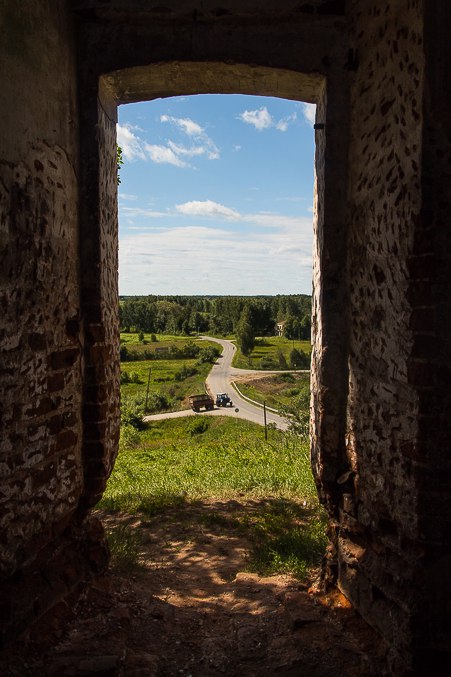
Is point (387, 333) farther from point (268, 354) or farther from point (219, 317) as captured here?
point (219, 317)

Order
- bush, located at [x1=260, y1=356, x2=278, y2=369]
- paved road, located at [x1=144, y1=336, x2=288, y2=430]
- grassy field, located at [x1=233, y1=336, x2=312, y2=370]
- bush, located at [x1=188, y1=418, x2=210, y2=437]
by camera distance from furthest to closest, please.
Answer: grassy field, located at [x1=233, y1=336, x2=312, y2=370]
bush, located at [x1=260, y1=356, x2=278, y2=369]
paved road, located at [x1=144, y1=336, x2=288, y2=430]
bush, located at [x1=188, y1=418, x2=210, y2=437]

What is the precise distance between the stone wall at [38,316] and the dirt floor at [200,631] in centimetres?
23

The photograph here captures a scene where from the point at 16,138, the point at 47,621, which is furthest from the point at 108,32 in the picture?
the point at 47,621

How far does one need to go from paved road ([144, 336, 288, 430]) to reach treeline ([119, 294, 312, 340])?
27.0 ft

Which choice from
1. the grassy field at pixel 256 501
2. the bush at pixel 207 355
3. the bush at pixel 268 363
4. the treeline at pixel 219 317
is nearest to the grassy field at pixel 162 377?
the bush at pixel 207 355

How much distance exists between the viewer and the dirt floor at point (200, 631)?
7.25 feet

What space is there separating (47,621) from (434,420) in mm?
2149

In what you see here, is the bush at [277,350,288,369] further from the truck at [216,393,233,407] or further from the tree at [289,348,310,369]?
the truck at [216,393,233,407]

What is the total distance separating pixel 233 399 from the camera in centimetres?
4288

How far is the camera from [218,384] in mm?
49625

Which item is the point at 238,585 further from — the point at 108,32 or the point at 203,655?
the point at 108,32

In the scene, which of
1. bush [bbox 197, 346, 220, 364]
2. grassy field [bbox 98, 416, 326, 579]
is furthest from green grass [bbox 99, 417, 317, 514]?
bush [bbox 197, 346, 220, 364]

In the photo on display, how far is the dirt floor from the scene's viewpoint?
7.25 feet

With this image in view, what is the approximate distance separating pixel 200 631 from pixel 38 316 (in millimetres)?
2045
